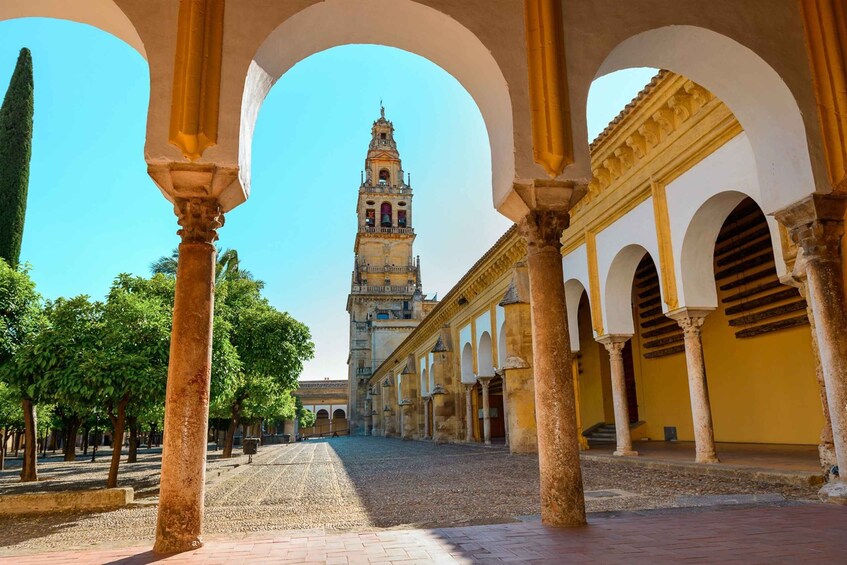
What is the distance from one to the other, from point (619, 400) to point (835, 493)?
277 inches

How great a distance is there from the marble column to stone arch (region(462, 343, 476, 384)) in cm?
1401

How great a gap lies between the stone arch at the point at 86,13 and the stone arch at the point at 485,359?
17563 millimetres

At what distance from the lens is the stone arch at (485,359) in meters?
22.0

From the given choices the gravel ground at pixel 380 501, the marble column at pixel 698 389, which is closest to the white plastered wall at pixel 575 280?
the marble column at pixel 698 389

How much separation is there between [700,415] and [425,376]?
23.1 m

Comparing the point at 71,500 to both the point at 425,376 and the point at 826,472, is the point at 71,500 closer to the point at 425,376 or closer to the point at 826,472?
the point at 826,472

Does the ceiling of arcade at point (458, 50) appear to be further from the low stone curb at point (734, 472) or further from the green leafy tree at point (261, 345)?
the green leafy tree at point (261, 345)

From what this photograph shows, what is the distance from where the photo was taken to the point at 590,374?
2175cm

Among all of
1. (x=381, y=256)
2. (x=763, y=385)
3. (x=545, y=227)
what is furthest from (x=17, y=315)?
(x=381, y=256)

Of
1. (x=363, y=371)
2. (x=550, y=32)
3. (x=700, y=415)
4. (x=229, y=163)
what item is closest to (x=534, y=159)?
(x=550, y=32)

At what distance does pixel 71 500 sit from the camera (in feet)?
28.7

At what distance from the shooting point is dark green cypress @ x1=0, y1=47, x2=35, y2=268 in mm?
14891

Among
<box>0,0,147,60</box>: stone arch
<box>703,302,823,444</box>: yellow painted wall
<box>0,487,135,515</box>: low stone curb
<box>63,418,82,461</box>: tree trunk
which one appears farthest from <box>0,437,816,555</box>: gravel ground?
<box>63,418,82,461</box>: tree trunk

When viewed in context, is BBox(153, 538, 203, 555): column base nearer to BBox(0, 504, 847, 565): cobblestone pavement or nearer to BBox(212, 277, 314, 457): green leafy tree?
BBox(0, 504, 847, 565): cobblestone pavement
